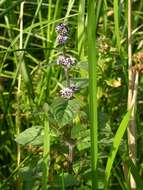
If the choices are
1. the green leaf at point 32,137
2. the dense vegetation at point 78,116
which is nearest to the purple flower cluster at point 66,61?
the dense vegetation at point 78,116

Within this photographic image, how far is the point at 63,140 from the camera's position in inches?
44.2

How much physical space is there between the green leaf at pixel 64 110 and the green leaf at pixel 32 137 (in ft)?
0.27

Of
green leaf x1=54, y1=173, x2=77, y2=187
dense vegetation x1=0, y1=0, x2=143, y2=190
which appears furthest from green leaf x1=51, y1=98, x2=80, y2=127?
green leaf x1=54, y1=173, x2=77, y2=187

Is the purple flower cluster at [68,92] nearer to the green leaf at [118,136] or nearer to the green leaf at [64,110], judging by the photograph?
the green leaf at [64,110]

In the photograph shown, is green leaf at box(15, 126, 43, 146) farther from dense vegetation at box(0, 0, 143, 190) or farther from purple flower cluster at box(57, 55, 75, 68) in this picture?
purple flower cluster at box(57, 55, 75, 68)

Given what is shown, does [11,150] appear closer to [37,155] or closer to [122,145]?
[37,155]

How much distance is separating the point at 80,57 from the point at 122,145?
0.39 m

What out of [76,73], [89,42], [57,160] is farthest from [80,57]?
[89,42]

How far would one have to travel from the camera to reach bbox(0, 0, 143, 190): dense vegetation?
3.10ft

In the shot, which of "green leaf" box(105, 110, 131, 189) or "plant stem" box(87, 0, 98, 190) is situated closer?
"plant stem" box(87, 0, 98, 190)

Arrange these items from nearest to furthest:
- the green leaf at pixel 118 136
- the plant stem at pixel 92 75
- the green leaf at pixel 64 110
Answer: the plant stem at pixel 92 75
the green leaf at pixel 118 136
the green leaf at pixel 64 110

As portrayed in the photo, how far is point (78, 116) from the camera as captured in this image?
1164 mm

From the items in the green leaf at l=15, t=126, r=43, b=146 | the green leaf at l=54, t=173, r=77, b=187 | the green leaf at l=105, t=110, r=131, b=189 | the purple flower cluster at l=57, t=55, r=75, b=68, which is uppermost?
the purple flower cluster at l=57, t=55, r=75, b=68

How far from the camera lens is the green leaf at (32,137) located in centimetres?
111
